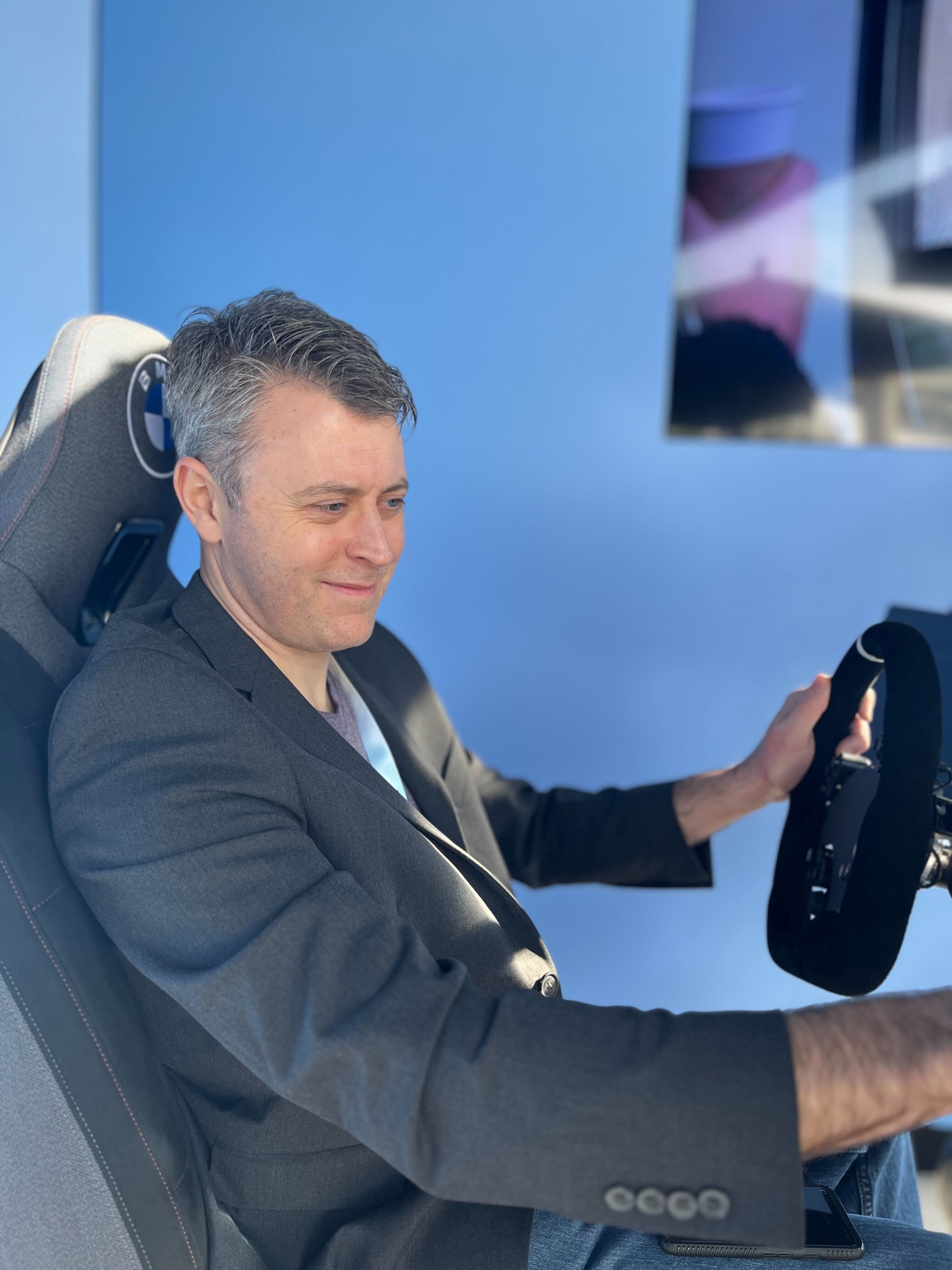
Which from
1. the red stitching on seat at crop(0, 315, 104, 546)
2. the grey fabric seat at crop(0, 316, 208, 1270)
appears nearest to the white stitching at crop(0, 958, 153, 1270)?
the grey fabric seat at crop(0, 316, 208, 1270)

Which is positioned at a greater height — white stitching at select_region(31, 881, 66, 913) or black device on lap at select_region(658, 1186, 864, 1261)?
white stitching at select_region(31, 881, 66, 913)

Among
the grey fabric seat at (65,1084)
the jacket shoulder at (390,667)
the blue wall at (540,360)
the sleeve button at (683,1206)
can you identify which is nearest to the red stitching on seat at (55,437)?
the grey fabric seat at (65,1084)

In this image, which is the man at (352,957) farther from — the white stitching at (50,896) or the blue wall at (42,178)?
the blue wall at (42,178)

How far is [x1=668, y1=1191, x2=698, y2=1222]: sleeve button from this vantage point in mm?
696

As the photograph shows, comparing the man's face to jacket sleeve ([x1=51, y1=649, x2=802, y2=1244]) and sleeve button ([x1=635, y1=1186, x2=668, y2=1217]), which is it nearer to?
jacket sleeve ([x1=51, y1=649, x2=802, y2=1244])

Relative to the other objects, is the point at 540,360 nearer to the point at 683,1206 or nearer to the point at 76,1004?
the point at 76,1004

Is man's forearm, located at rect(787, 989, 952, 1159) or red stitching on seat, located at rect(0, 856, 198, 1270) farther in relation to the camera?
red stitching on seat, located at rect(0, 856, 198, 1270)

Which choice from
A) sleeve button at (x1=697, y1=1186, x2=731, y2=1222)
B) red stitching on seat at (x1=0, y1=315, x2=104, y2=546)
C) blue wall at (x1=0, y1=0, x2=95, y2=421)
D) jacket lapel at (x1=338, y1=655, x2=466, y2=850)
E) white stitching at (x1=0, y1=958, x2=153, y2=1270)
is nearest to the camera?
sleeve button at (x1=697, y1=1186, x2=731, y2=1222)

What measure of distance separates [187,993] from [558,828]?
32.8 inches

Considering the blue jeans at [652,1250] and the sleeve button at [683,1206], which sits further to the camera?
the blue jeans at [652,1250]

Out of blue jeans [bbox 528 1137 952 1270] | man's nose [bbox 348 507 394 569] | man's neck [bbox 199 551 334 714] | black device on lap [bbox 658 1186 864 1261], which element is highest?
man's nose [bbox 348 507 394 569]

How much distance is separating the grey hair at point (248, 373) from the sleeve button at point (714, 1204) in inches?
30.3

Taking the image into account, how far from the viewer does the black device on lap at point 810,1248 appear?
37.2 inches

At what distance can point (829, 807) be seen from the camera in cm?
114
